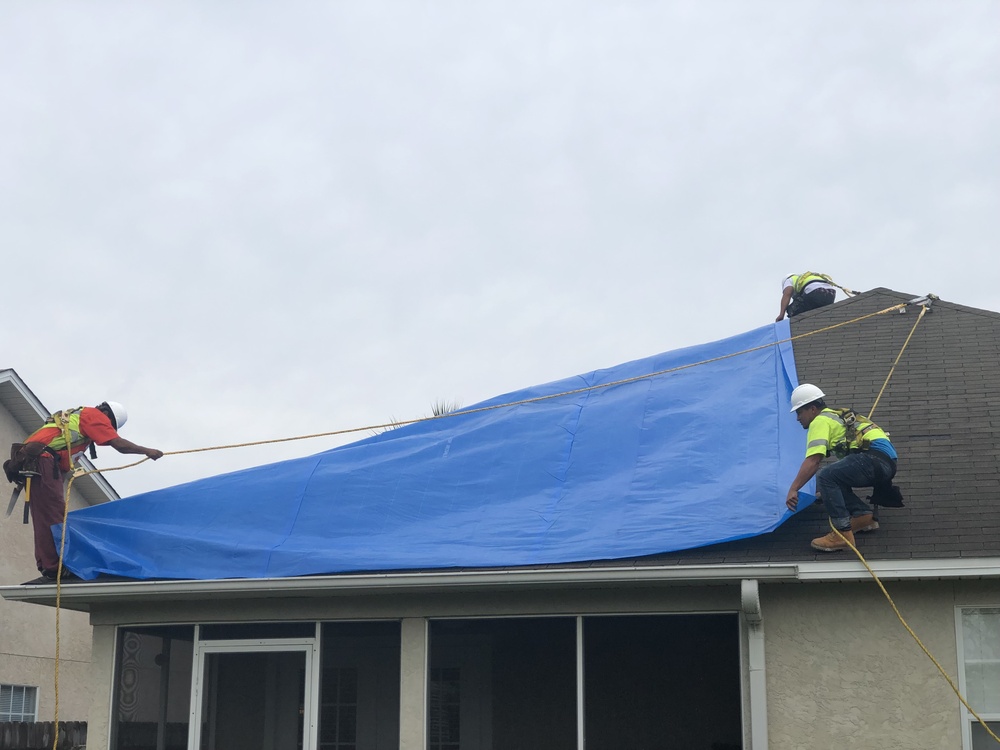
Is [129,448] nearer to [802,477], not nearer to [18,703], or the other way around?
[802,477]

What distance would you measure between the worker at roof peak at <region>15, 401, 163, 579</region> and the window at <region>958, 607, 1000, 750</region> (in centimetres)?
652

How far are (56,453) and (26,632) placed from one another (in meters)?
7.23

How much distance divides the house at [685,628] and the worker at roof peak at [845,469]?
0.17 m

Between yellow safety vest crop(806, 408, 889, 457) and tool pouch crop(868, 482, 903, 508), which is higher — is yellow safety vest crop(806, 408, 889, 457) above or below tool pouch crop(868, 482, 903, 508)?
above

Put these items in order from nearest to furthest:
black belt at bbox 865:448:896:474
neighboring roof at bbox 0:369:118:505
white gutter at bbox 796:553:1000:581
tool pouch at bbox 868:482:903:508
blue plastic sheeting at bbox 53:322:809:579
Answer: white gutter at bbox 796:553:1000:581, black belt at bbox 865:448:896:474, tool pouch at bbox 868:482:903:508, blue plastic sheeting at bbox 53:322:809:579, neighboring roof at bbox 0:369:118:505

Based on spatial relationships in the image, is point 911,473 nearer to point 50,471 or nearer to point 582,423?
point 582,423

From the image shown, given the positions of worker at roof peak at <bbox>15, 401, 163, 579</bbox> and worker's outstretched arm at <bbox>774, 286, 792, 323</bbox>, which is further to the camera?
worker's outstretched arm at <bbox>774, 286, 792, 323</bbox>

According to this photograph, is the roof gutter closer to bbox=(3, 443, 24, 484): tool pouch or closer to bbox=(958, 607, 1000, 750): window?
bbox=(958, 607, 1000, 750): window

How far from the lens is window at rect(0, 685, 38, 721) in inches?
604

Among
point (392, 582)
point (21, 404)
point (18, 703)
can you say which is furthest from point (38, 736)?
point (392, 582)

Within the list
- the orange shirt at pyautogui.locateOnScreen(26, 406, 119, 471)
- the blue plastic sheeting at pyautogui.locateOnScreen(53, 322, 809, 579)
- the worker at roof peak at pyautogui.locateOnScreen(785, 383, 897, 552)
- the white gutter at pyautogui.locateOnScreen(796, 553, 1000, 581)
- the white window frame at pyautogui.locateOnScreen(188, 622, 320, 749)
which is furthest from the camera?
the orange shirt at pyautogui.locateOnScreen(26, 406, 119, 471)

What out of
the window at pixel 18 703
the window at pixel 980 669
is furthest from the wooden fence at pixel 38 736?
the window at pixel 980 669

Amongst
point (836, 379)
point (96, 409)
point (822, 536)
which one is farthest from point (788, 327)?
point (96, 409)

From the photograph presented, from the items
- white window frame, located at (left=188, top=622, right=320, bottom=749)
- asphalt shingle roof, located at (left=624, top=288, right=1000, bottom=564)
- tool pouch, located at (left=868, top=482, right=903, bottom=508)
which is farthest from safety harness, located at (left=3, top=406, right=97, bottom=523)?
tool pouch, located at (left=868, top=482, right=903, bottom=508)
